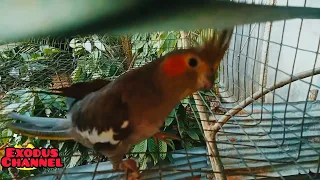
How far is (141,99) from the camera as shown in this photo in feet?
1.97

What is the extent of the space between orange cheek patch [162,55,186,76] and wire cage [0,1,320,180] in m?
0.31

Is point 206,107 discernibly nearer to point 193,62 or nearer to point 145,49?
point 193,62

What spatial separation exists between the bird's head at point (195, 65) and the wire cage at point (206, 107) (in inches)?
12.3

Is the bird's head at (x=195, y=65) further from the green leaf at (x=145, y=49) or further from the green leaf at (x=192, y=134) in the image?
the green leaf at (x=145, y=49)

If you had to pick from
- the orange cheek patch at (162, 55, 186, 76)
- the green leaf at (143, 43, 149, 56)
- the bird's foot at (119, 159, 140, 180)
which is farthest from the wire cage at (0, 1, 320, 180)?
the orange cheek patch at (162, 55, 186, 76)

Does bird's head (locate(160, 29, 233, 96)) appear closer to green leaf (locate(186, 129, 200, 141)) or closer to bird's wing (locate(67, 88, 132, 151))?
bird's wing (locate(67, 88, 132, 151))

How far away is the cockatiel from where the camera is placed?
54 cm

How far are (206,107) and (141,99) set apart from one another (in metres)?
0.54

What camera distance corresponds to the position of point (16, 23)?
16 cm

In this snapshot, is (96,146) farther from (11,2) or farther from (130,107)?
(11,2)

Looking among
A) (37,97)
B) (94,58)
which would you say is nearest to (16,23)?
(37,97)

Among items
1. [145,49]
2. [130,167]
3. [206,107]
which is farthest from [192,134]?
[130,167]

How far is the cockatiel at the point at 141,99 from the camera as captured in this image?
0.54 meters

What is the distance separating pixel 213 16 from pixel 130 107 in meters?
0.40
